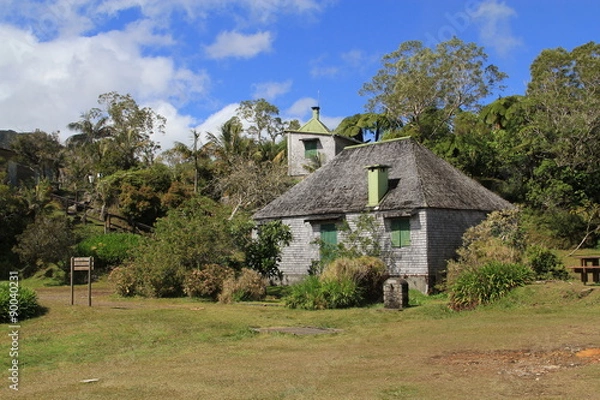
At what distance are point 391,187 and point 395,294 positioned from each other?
861cm

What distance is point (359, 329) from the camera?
14.0m

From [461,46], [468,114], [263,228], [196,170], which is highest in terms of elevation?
[461,46]

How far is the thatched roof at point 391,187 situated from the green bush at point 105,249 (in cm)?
840

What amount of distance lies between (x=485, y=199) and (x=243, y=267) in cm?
Result: 1098

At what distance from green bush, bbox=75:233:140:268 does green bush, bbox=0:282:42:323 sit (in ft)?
49.1

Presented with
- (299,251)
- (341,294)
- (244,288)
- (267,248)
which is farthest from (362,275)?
(299,251)

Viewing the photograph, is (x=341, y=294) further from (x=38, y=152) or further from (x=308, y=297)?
(x=38, y=152)

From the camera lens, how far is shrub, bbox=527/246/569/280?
62.6ft

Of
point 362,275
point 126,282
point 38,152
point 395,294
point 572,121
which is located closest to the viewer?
point 395,294

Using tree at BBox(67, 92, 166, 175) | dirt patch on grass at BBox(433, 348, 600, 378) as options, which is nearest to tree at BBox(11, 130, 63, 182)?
tree at BBox(67, 92, 166, 175)

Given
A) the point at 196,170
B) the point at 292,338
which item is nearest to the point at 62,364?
the point at 292,338

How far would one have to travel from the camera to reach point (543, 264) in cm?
1934

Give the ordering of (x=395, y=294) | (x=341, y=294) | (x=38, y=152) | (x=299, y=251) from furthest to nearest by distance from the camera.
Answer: (x=38, y=152), (x=299, y=251), (x=341, y=294), (x=395, y=294)

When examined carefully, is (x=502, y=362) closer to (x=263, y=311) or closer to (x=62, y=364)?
(x=62, y=364)
